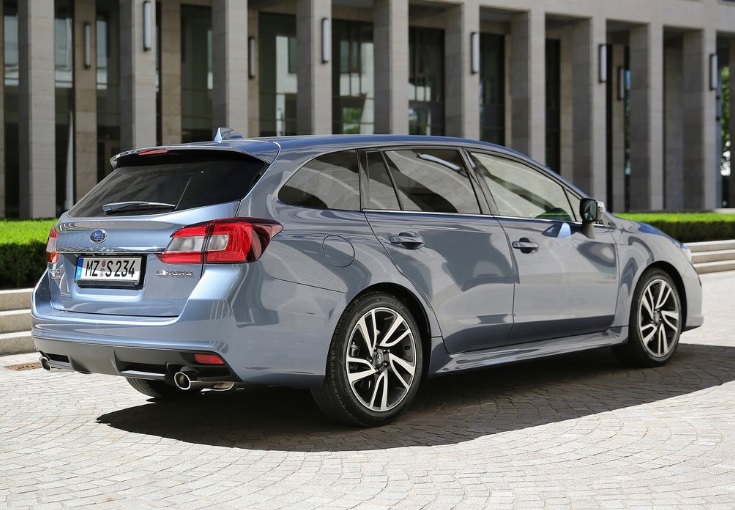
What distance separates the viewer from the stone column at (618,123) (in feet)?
155

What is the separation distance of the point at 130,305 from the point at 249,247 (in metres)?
0.78

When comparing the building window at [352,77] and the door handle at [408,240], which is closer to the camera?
the door handle at [408,240]

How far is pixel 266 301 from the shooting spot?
5812mm

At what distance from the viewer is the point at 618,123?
4772 centimetres

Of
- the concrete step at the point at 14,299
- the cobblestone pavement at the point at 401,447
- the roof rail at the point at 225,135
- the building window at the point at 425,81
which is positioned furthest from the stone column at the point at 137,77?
the roof rail at the point at 225,135

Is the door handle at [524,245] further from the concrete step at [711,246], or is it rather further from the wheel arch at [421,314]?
the concrete step at [711,246]

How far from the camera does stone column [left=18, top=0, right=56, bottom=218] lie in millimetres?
28688

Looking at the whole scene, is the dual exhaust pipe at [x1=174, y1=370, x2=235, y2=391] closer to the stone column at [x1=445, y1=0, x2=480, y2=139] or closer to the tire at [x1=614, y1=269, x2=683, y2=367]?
the tire at [x1=614, y1=269, x2=683, y2=367]

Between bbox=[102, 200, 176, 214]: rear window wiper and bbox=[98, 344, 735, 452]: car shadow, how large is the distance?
4.36 ft

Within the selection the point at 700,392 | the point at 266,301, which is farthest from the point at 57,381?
the point at 700,392

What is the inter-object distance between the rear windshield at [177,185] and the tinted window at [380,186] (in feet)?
2.58

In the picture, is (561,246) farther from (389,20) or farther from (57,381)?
(389,20)

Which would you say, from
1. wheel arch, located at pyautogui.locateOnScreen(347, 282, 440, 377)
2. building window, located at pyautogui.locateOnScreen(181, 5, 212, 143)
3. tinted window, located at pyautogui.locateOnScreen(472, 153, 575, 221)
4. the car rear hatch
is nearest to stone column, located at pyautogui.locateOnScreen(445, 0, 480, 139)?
building window, located at pyautogui.locateOnScreen(181, 5, 212, 143)

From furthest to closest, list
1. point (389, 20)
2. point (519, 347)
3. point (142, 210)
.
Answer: point (389, 20), point (519, 347), point (142, 210)
